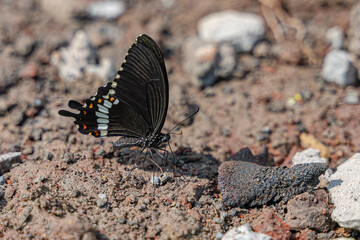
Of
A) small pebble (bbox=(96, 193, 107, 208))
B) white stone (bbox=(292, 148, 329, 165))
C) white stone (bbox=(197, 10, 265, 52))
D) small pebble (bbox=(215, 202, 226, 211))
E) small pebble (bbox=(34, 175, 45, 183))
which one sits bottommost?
small pebble (bbox=(215, 202, 226, 211))

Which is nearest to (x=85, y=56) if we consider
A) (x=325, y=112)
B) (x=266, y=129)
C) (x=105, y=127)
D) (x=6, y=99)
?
(x=6, y=99)

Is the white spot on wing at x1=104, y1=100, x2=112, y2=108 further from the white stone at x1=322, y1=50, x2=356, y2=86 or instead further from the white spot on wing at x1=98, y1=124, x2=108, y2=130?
the white stone at x1=322, y1=50, x2=356, y2=86

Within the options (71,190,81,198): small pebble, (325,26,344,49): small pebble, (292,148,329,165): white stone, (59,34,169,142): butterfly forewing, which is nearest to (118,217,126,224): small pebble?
(71,190,81,198): small pebble

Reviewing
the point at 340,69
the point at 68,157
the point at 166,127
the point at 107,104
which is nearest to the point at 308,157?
the point at 166,127

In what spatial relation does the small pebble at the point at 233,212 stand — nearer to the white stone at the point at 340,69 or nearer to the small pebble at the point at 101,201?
the small pebble at the point at 101,201

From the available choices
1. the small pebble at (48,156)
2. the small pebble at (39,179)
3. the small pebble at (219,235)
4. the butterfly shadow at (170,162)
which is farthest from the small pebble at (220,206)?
the small pebble at (48,156)

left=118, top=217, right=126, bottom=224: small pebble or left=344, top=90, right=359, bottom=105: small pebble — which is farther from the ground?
left=344, top=90, right=359, bottom=105: small pebble

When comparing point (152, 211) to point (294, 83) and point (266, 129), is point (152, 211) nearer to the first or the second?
point (266, 129)

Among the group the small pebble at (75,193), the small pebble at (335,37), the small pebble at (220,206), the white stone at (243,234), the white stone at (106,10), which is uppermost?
the white stone at (106,10)
